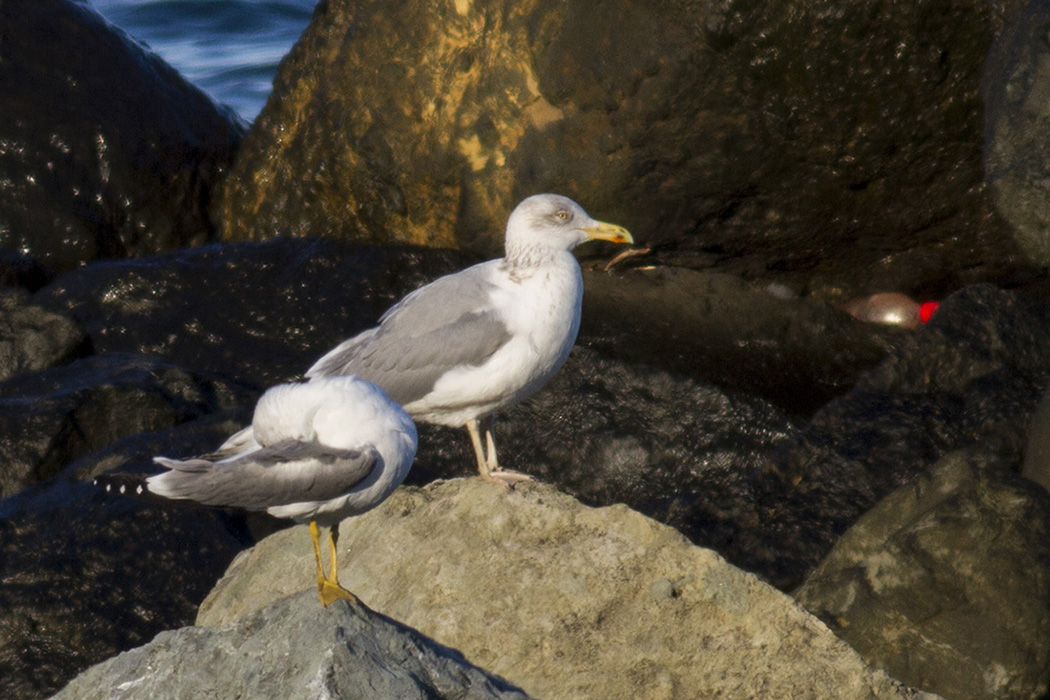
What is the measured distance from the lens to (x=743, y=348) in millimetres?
8500

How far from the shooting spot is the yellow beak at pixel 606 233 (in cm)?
654

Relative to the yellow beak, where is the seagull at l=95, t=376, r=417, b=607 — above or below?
below

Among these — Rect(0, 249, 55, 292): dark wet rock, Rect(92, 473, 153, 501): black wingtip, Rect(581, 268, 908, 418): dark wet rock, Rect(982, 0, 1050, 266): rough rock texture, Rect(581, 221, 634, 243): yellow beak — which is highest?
Rect(982, 0, 1050, 266): rough rock texture

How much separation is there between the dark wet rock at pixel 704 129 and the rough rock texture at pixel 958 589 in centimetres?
306

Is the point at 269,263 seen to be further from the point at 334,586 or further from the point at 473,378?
the point at 334,586

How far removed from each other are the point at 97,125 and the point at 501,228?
367 centimetres

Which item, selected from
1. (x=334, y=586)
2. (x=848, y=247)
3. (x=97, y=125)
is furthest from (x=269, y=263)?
(x=334, y=586)

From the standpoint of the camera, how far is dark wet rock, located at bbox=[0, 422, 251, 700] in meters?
6.36

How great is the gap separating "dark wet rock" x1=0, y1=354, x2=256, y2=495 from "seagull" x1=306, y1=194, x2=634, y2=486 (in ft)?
6.61

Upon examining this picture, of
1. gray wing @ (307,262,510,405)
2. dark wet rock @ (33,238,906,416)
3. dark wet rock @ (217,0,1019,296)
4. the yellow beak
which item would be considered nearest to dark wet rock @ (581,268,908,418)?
dark wet rock @ (33,238,906,416)

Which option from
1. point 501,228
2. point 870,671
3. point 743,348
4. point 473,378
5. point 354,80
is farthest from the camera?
point 354,80

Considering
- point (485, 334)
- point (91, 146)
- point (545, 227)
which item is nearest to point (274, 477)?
point (485, 334)

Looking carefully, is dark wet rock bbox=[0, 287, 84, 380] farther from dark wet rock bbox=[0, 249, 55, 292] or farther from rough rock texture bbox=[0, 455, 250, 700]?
rough rock texture bbox=[0, 455, 250, 700]

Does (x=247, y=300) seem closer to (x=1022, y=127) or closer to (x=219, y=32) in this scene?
(x=1022, y=127)
